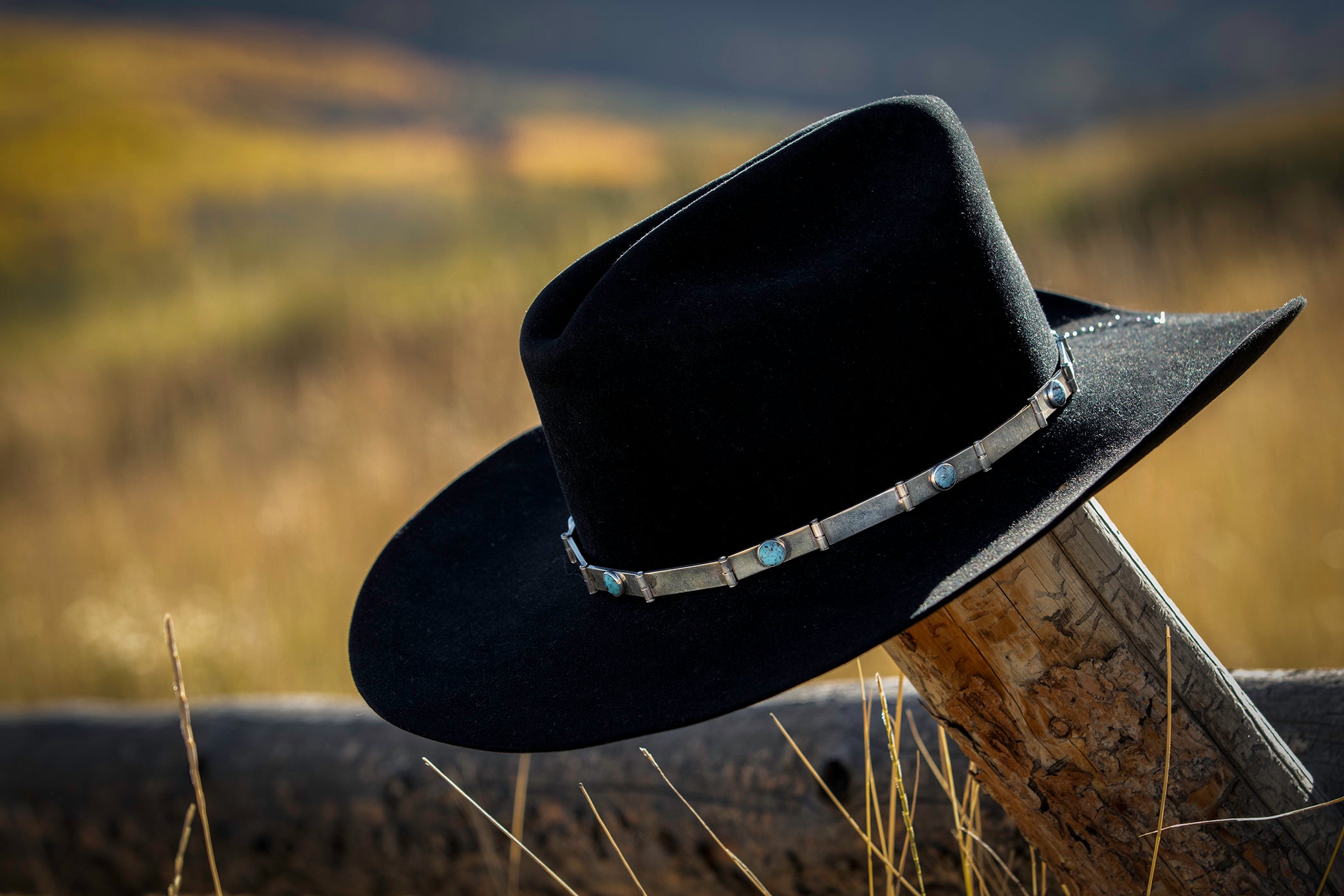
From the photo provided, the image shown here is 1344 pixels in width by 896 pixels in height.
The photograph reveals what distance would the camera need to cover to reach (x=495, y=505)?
Answer: 138 centimetres

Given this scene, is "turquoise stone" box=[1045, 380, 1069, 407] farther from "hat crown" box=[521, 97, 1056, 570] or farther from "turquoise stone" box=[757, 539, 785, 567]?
"turquoise stone" box=[757, 539, 785, 567]

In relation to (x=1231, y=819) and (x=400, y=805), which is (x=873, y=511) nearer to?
(x=1231, y=819)

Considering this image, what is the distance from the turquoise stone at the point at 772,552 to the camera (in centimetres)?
90

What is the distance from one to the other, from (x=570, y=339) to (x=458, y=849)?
1.45 metres

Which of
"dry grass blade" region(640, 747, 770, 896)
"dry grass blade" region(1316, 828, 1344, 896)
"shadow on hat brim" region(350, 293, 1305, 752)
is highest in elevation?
"shadow on hat brim" region(350, 293, 1305, 752)

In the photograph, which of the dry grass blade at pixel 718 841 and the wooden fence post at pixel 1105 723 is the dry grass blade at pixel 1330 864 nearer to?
the wooden fence post at pixel 1105 723

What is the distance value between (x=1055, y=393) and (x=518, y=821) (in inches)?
54.4

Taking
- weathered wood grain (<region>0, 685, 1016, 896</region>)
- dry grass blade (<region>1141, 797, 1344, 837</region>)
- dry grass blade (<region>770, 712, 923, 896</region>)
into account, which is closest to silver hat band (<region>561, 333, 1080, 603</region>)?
dry grass blade (<region>770, 712, 923, 896</region>)

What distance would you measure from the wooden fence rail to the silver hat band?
87cm

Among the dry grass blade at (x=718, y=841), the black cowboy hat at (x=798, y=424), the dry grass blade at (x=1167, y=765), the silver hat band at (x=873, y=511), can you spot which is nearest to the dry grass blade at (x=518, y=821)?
the dry grass blade at (x=718, y=841)

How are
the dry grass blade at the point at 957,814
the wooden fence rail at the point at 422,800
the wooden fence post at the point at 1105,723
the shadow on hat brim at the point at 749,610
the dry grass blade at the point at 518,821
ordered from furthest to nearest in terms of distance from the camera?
the dry grass blade at the point at 518,821
the wooden fence rail at the point at 422,800
the dry grass blade at the point at 957,814
the wooden fence post at the point at 1105,723
the shadow on hat brim at the point at 749,610

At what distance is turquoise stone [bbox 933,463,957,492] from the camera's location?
2.86 feet

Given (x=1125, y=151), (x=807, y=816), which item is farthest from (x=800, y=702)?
(x=1125, y=151)

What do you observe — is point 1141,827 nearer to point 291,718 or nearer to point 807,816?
point 807,816
